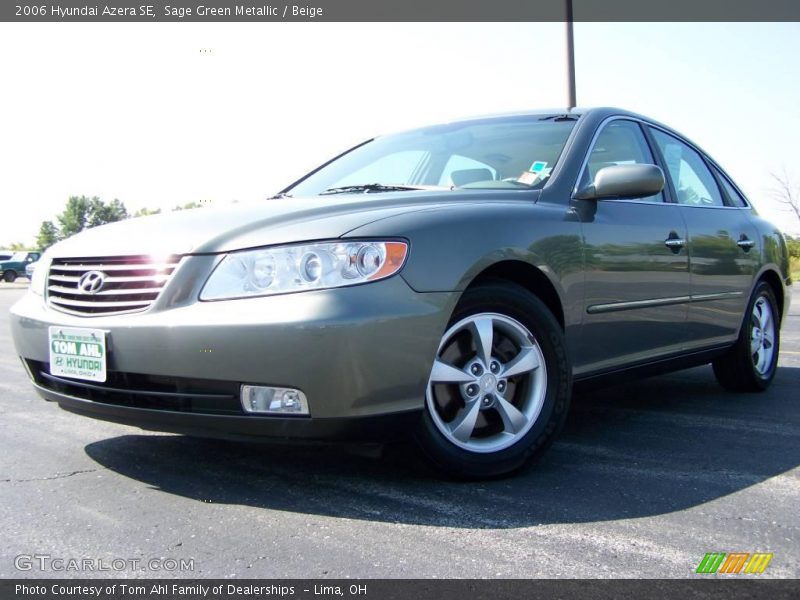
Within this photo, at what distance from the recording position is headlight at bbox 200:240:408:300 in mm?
2811

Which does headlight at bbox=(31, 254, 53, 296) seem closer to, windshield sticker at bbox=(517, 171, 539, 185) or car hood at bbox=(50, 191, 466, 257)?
car hood at bbox=(50, 191, 466, 257)

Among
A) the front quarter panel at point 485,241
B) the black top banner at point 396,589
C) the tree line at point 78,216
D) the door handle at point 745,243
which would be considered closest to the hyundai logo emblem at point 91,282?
the front quarter panel at point 485,241

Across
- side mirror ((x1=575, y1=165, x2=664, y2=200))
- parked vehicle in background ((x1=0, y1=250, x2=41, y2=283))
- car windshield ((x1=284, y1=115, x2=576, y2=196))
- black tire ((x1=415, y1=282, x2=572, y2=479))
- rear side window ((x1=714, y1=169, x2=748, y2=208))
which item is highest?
car windshield ((x1=284, y1=115, x2=576, y2=196))

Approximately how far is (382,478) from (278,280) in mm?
895

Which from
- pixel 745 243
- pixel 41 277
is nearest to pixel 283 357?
pixel 41 277

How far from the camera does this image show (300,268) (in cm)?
283

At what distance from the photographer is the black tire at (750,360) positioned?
207 inches

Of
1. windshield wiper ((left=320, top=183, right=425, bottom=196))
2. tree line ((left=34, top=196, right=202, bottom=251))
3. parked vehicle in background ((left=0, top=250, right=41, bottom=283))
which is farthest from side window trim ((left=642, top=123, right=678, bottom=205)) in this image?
tree line ((left=34, top=196, right=202, bottom=251))

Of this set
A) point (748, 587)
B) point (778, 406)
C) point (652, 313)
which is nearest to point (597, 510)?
point (748, 587)

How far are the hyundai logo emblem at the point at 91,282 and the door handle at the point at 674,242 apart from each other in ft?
8.76

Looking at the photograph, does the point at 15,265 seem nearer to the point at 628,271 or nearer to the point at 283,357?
the point at 628,271

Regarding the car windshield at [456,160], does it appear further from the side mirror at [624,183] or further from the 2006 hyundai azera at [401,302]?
the side mirror at [624,183]

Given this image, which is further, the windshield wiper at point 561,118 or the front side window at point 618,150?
the windshield wiper at point 561,118

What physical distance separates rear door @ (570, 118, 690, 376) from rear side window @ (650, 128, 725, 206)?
0.25 metres
